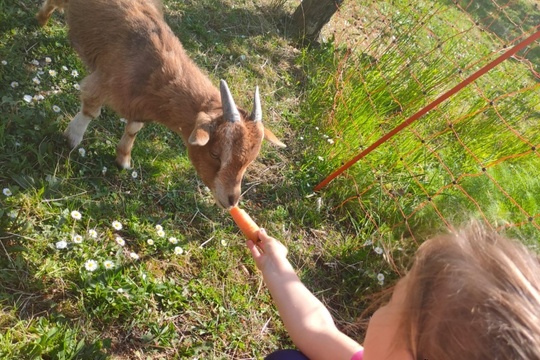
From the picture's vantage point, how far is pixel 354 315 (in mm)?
3773

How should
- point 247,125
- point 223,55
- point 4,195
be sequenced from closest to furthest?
point 4,195, point 247,125, point 223,55

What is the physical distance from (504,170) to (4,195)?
4.52 meters

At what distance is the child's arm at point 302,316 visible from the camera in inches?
89.7

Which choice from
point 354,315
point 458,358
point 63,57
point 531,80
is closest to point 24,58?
point 63,57

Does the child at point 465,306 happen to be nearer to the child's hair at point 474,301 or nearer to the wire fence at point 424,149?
the child's hair at point 474,301

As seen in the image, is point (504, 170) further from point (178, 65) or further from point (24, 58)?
point (24, 58)

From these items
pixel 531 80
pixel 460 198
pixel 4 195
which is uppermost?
pixel 531 80

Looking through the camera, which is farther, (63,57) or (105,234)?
(63,57)

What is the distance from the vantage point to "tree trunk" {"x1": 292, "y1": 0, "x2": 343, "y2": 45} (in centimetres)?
649

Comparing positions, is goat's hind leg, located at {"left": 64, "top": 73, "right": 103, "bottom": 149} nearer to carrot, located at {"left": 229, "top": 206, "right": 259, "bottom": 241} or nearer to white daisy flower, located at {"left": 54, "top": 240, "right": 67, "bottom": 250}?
white daisy flower, located at {"left": 54, "top": 240, "right": 67, "bottom": 250}

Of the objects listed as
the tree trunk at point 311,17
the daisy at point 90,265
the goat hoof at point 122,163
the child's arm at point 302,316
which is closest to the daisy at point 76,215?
the daisy at point 90,265

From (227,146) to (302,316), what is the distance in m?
1.41

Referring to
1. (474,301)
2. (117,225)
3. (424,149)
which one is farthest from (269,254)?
(424,149)

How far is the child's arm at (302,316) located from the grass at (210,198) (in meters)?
0.84
